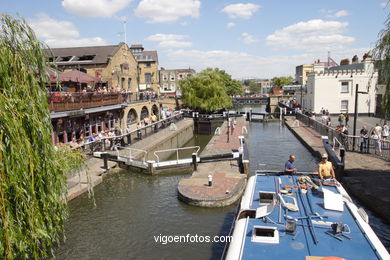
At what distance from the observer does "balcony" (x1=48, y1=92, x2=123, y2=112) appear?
18.4 meters

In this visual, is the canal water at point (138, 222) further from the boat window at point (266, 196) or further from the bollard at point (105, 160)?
the boat window at point (266, 196)

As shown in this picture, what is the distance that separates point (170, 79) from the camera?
275ft

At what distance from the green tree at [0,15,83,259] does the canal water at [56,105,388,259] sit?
322 centimetres

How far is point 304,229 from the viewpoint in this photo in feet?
24.4

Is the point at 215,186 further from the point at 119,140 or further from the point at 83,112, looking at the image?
the point at 83,112

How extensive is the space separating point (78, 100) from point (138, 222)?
12009mm

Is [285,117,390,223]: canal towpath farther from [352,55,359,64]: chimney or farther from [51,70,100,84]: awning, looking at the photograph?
[352,55,359,64]: chimney

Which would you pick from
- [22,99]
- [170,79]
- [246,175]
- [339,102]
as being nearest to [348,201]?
[246,175]

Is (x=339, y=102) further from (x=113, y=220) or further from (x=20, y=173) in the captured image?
(x=20, y=173)

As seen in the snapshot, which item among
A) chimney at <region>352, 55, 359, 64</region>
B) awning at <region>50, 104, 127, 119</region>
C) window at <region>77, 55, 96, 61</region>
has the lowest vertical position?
awning at <region>50, 104, 127, 119</region>

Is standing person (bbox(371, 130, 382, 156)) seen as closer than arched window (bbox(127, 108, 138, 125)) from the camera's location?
Yes

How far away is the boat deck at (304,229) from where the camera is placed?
6520 millimetres

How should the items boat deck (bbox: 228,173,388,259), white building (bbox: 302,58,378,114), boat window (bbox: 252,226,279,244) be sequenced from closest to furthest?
boat deck (bbox: 228,173,388,259) → boat window (bbox: 252,226,279,244) → white building (bbox: 302,58,378,114)

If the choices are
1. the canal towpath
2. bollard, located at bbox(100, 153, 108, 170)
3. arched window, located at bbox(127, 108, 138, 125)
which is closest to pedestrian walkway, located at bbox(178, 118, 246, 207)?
the canal towpath
